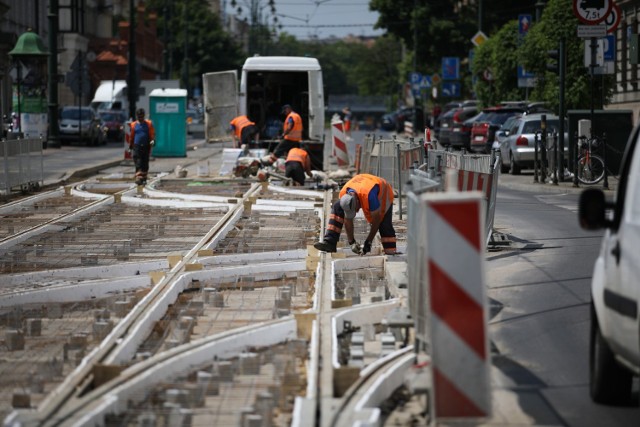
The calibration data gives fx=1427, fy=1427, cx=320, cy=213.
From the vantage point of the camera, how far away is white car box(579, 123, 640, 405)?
6914mm

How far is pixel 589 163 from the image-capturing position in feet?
91.0

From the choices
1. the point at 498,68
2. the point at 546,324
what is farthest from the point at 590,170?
the point at 498,68

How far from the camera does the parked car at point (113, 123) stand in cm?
6288

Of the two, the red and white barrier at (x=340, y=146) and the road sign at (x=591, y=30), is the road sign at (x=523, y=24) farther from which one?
the road sign at (x=591, y=30)

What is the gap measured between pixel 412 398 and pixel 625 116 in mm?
22925

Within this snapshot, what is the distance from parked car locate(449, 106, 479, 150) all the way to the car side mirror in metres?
36.9

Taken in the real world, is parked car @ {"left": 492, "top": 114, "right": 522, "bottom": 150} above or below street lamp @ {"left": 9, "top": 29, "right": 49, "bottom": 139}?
below

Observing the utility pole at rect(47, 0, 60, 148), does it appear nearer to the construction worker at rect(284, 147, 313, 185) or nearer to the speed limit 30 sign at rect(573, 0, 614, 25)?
the construction worker at rect(284, 147, 313, 185)

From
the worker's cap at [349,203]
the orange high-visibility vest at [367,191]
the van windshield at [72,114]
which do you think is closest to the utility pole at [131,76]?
the van windshield at [72,114]

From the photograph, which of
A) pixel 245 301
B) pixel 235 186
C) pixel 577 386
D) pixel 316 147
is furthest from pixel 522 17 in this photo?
pixel 577 386

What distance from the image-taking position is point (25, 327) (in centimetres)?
1045

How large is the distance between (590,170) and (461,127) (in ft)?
65.0

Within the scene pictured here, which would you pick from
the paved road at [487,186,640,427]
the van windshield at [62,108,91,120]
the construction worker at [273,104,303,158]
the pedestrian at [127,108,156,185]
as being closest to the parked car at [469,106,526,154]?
the construction worker at [273,104,303,158]

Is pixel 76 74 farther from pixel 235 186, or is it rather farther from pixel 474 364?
pixel 474 364
